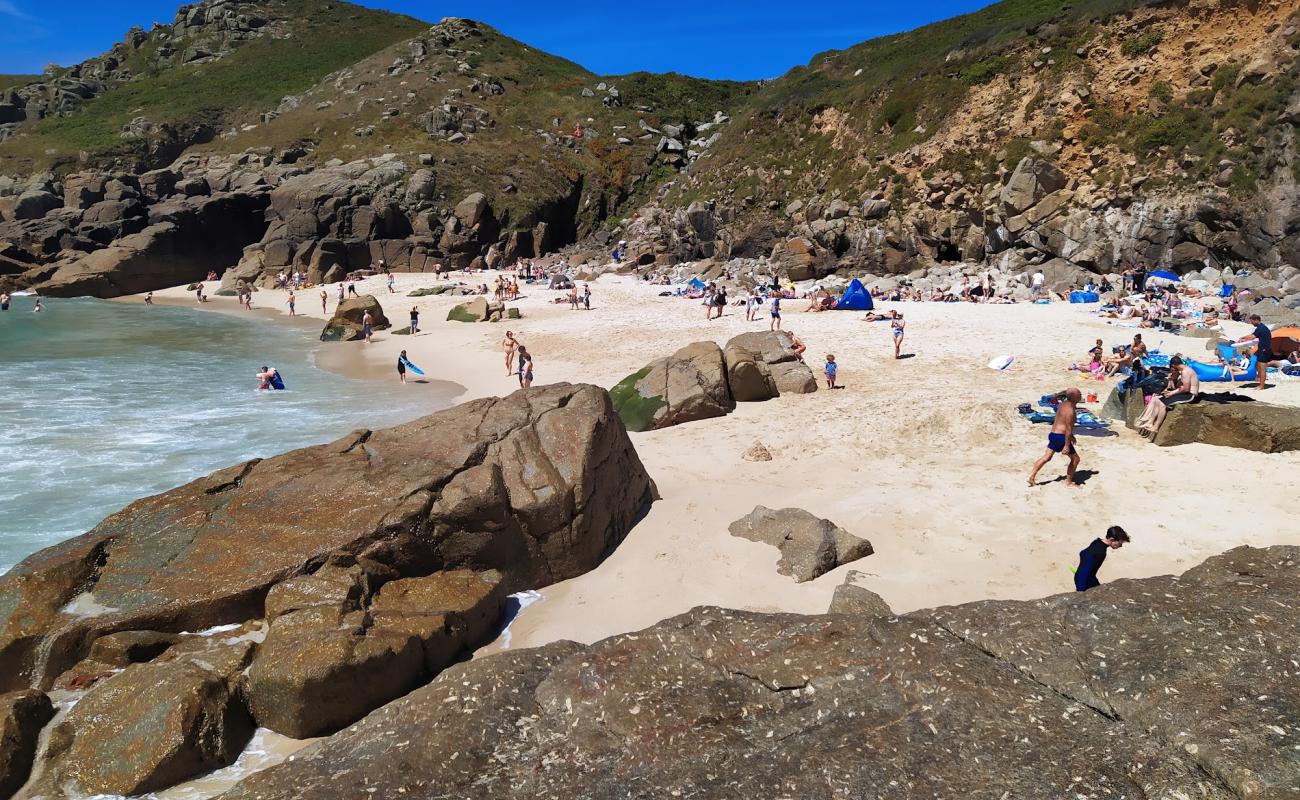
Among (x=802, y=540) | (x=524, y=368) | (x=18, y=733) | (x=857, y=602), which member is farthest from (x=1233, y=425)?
(x=524, y=368)

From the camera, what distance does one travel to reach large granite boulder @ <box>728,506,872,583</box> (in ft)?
25.9

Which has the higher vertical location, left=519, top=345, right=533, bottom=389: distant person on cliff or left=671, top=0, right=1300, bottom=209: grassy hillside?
left=671, top=0, right=1300, bottom=209: grassy hillside

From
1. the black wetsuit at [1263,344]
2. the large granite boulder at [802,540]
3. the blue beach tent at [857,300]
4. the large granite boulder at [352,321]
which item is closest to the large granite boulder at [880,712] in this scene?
the large granite boulder at [802,540]

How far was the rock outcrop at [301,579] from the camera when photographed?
550 cm

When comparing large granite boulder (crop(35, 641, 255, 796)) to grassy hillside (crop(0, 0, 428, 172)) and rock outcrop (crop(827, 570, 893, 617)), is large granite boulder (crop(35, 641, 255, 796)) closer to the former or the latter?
rock outcrop (crop(827, 570, 893, 617))

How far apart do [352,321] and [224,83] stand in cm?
7828

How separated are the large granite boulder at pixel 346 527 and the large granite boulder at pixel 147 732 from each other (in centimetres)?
93

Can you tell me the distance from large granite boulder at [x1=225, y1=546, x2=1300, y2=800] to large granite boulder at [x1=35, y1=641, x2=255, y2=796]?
2358 mm

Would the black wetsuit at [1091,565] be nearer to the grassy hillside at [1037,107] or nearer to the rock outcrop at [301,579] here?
the rock outcrop at [301,579]

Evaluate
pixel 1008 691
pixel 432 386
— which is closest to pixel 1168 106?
pixel 432 386

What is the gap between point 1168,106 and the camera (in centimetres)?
2908

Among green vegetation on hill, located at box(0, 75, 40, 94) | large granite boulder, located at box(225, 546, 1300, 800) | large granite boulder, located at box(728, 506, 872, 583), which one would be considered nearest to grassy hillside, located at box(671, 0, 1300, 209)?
large granite boulder, located at box(728, 506, 872, 583)

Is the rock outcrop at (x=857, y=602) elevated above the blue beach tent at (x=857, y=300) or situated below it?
below

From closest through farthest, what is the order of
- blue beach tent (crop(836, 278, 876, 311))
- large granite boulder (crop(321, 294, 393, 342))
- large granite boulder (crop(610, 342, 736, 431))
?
large granite boulder (crop(610, 342, 736, 431))
blue beach tent (crop(836, 278, 876, 311))
large granite boulder (crop(321, 294, 393, 342))
